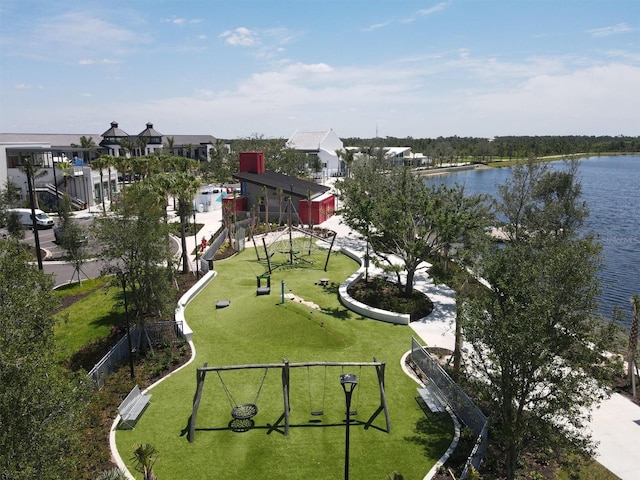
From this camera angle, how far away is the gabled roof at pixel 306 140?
10869 cm

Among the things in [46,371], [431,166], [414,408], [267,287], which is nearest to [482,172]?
[431,166]

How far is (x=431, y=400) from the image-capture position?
17.4 m

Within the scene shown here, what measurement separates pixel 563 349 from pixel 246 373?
1246 centimetres

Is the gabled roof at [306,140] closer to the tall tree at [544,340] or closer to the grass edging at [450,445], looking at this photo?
the grass edging at [450,445]

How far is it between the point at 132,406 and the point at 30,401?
7849 millimetres

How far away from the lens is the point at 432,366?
17.7 m

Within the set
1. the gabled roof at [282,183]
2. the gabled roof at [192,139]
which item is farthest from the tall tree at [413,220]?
the gabled roof at [192,139]

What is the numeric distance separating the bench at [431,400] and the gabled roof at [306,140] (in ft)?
308

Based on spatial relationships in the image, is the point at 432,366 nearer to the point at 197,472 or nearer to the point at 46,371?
the point at 197,472

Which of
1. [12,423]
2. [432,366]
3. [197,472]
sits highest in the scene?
[12,423]

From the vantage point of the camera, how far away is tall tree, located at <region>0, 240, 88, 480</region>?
867 centimetres

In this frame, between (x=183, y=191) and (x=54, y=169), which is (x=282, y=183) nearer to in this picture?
(x=183, y=191)

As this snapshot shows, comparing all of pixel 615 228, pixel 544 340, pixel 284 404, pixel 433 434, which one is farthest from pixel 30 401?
pixel 615 228

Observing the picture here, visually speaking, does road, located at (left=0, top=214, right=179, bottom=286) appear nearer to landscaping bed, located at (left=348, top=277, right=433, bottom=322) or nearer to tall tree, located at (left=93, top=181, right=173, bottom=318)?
tall tree, located at (left=93, top=181, right=173, bottom=318)
